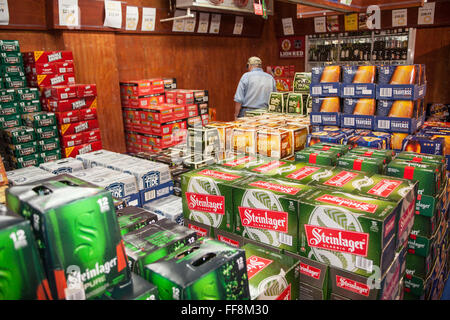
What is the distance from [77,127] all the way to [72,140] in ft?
0.62

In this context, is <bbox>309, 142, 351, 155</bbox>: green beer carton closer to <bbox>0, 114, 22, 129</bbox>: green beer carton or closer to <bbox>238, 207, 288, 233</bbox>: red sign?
<bbox>238, 207, 288, 233</bbox>: red sign

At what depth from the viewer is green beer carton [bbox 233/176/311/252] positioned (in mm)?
1610

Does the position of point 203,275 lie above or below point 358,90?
below

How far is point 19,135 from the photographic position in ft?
13.8

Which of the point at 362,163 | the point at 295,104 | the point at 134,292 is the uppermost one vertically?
the point at 295,104

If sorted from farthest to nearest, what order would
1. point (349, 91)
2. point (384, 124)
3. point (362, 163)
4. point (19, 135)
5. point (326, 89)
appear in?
point (19, 135)
point (326, 89)
point (349, 91)
point (384, 124)
point (362, 163)

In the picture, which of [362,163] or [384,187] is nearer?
[384,187]

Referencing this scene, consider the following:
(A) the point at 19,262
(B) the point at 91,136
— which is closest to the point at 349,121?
(A) the point at 19,262

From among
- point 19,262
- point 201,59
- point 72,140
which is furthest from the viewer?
point 201,59

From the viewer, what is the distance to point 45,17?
486 cm

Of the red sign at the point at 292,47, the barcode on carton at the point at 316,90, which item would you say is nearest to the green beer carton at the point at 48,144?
the barcode on carton at the point at 316,90

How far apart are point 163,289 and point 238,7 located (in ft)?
20.0

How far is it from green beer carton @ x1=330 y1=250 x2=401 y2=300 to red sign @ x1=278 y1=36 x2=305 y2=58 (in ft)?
24.1

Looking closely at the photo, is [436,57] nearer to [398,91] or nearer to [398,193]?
[398,91]
